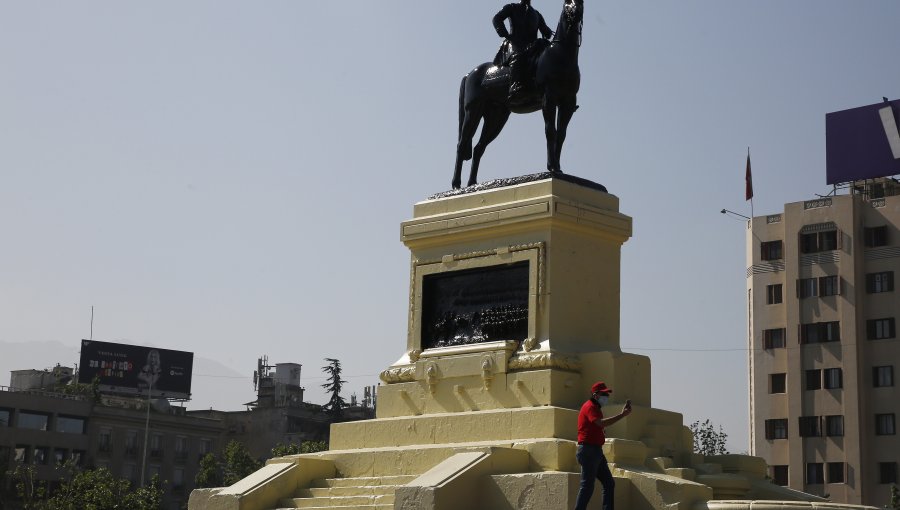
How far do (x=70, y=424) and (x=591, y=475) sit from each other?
57613 millimetres

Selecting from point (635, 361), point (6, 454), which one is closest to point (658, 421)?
point (635, 361)

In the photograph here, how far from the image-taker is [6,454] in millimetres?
61844

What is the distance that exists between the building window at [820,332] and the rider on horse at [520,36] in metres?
39.9

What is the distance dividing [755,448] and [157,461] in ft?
102

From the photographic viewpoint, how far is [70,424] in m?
68.1

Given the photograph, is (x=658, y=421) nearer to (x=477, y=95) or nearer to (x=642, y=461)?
(x=642, y=461)

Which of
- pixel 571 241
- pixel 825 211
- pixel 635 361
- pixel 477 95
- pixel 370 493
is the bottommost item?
pixel 370 493

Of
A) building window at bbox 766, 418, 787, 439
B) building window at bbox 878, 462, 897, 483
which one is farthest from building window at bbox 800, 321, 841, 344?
building window at bbox 878, 462, 897, 483

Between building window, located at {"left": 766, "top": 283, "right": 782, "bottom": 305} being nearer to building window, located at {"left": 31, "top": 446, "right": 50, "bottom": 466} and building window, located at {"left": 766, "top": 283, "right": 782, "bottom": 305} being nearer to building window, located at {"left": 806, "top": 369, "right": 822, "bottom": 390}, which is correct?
building window, located at {"left": 806, "top": 369, "right": 822, "bottom": 390}

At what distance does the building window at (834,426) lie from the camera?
5625cm

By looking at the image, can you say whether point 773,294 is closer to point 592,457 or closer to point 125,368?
point 125,368

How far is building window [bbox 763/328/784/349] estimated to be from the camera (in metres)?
59.2

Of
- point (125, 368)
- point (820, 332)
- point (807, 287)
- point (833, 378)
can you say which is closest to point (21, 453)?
point (125, 368)

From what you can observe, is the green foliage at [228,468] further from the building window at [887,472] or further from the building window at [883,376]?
the building window at [883,376]
